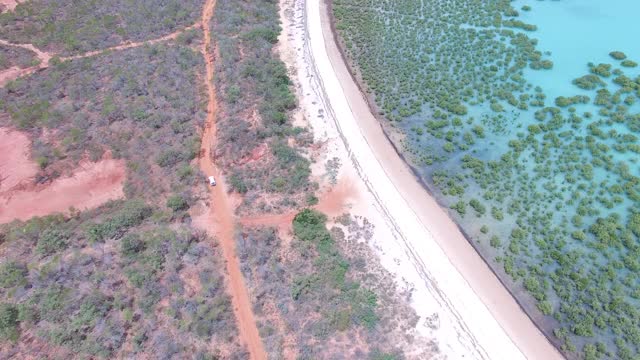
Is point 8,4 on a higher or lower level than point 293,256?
higher

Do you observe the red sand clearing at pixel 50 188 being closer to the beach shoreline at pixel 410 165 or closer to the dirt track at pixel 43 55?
the dirt track at pixel 43 55

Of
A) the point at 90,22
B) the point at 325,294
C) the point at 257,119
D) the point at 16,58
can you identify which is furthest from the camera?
the point at 90,22

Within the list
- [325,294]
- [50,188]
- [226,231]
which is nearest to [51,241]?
[50,188]

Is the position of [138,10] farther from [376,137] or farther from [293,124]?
[376,137]

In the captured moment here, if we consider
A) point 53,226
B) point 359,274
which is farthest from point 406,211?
point 53,226

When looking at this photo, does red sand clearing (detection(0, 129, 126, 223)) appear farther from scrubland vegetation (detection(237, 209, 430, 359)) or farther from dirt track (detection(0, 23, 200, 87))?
scrubland vegetation (detection(237, 209, 430, 359))

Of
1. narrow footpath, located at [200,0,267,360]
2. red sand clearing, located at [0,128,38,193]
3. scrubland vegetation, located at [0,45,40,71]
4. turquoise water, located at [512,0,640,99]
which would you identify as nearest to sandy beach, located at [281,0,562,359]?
narrow footpath, located at [200,0,267,360]

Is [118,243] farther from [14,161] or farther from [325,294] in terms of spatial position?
[325,294]
